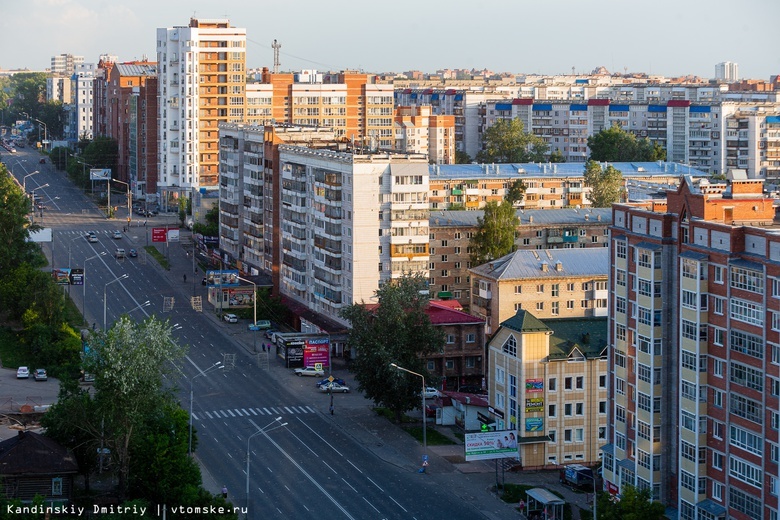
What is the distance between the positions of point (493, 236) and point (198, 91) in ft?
238

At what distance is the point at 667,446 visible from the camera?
63.5 meters

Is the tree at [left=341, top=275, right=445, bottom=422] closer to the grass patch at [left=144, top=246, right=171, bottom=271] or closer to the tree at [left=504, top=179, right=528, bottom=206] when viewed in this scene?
the grass patch at [left=144, top=246, right=171, bottom=271]

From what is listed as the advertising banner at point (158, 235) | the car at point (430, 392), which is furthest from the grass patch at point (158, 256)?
the car at point (430, 392)

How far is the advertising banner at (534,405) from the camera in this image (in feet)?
244

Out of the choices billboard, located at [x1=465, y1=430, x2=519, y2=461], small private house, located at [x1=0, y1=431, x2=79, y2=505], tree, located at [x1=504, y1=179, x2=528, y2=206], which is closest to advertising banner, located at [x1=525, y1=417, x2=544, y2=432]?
billboard, located at [x1=465, y1=430, x2=519, y2=461]

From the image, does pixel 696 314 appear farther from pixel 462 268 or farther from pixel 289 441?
pixel 462 268

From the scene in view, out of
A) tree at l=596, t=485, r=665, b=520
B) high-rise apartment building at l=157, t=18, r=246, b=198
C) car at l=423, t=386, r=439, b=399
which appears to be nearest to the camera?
tree at l=596, t=485, r=665, b=520

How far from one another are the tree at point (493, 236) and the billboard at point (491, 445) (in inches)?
1513

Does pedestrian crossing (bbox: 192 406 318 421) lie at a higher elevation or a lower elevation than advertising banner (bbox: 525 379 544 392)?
lower

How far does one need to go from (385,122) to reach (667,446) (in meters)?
126

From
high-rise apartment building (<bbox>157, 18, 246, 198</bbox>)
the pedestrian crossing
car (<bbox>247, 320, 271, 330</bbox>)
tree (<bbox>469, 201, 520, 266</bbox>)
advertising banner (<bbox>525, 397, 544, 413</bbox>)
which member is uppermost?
high-rise apartment building (<bbox>157, 18, 246, 198</bbox>)

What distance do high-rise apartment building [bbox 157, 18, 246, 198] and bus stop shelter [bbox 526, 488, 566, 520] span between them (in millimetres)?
107498

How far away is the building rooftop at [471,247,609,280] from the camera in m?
93.4

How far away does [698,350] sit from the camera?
60.4 m
